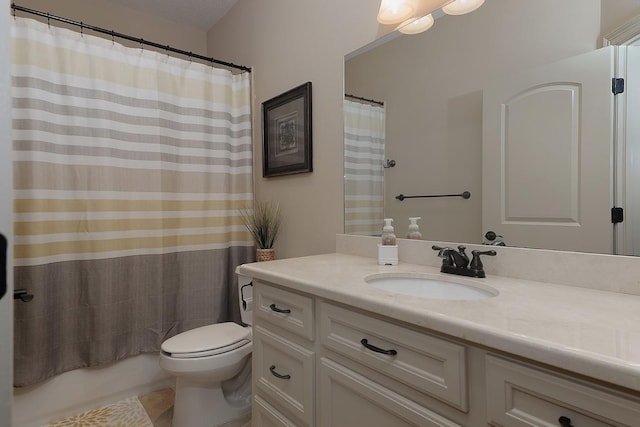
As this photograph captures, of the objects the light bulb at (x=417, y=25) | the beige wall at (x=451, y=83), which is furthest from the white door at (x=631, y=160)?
the light bulb at (x=417, y=25)

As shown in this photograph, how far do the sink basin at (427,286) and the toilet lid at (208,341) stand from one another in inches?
34.1

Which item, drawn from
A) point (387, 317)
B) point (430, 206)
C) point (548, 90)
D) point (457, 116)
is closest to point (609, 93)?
point (548, 90)

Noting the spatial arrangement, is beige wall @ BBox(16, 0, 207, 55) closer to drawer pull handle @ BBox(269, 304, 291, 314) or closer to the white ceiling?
the white ceiling

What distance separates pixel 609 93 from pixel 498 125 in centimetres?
30

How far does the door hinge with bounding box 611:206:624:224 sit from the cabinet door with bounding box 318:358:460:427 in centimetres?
71

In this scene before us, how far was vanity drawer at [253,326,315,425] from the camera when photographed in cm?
108

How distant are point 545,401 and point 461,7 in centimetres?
132

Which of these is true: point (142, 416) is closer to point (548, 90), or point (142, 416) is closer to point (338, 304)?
point (338, 304)

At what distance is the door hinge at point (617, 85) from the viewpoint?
911 millimetres

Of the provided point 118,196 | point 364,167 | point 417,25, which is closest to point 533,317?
point 364,167

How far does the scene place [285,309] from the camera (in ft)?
3.84

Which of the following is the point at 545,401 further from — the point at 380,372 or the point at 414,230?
the point at 414,230

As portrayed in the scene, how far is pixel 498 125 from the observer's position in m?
1.16

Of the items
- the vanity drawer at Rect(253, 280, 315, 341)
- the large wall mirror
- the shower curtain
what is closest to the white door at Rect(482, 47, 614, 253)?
the large wall mirror
